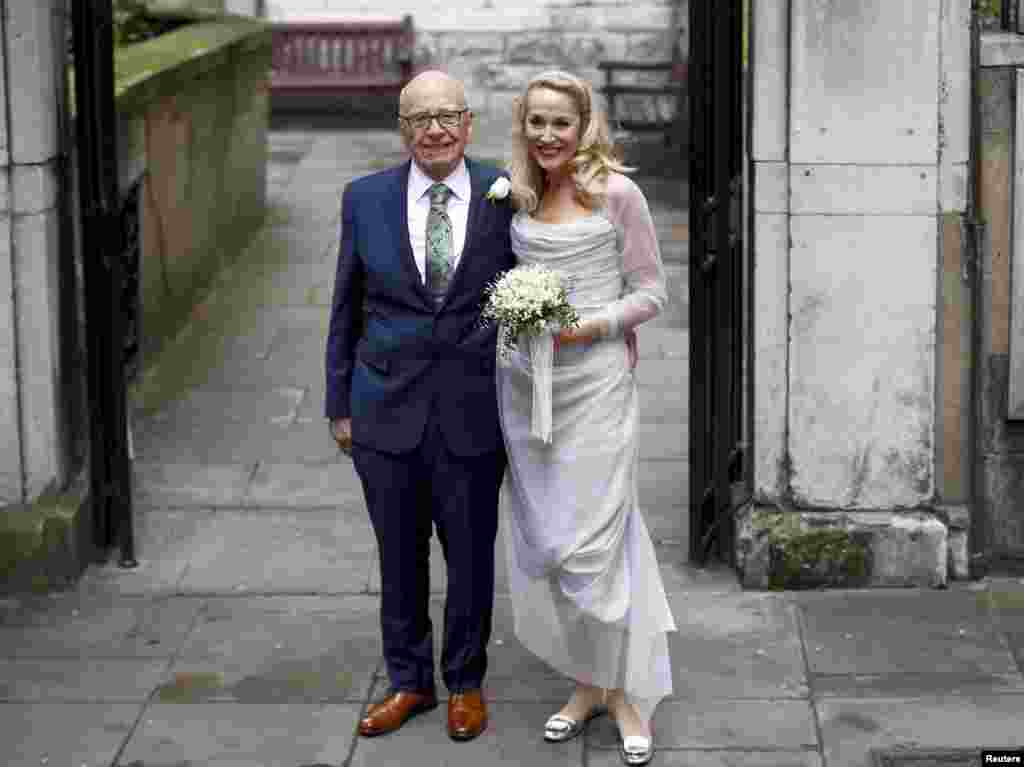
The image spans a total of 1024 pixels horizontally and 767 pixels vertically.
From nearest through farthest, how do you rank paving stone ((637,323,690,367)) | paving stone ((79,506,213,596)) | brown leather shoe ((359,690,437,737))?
brown leather shoe ((359,690,437,737))
paving stone ((79,506,213,596))
paving stone ((637,323,690,367))

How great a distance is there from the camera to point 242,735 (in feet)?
22.0

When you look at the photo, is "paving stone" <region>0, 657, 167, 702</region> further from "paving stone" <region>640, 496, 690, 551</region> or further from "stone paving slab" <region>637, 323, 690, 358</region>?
"stone paving slab" <region>637, 323, 690, 358</region>

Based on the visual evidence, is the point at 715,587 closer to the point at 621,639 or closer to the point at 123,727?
the point at 621,639

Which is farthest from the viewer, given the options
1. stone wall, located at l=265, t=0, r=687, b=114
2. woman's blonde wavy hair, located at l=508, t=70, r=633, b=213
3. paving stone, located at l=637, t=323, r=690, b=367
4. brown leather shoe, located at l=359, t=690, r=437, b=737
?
stone wall, located at l=265, t=0, r=687, b=114

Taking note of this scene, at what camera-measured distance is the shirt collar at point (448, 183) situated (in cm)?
645

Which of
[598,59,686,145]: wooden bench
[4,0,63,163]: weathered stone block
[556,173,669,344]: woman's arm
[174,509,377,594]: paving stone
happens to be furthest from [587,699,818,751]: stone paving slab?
[598,59,686,145]: wooden bench

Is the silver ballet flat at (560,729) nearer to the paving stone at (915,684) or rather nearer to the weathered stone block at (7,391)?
the paving stone at (915,684)

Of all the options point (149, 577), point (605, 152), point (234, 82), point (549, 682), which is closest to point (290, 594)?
point (149, 577)

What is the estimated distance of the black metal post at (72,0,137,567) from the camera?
8.04 m

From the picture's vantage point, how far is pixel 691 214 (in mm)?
7930

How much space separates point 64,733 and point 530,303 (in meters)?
2.09

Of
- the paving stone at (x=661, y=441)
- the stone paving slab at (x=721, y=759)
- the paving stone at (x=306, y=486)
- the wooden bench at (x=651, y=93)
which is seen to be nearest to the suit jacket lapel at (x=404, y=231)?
the stone paving slab at (x=721, y=759)

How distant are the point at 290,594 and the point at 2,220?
176 cm

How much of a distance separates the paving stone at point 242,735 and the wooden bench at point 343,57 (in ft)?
46.9
